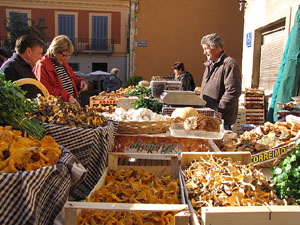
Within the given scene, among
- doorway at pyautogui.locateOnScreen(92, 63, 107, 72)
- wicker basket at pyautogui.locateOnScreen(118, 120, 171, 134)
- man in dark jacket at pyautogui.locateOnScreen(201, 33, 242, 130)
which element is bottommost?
wicker basket at pyautogui.locateOnScreen(118, 120, 171, 134)

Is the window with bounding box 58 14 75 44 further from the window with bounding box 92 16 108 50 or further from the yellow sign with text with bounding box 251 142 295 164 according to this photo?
the yellow sign with text with bounding box 251 142 295 164

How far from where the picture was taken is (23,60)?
10.7 ft

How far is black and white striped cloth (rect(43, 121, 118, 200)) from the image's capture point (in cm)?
186

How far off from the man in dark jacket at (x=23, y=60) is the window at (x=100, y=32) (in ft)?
76.4

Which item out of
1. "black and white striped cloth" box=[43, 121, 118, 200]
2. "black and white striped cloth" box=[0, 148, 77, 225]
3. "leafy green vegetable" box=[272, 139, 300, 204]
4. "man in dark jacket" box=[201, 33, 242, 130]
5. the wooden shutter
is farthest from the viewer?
the wooden shutter

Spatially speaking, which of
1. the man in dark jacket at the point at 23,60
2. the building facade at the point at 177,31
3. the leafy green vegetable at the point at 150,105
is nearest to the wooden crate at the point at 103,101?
the leafy green vegetable at the point at 150,105

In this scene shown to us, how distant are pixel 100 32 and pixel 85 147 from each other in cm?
2521

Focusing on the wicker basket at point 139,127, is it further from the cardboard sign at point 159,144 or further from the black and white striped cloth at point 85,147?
the black and white striped cloth at point 85,147

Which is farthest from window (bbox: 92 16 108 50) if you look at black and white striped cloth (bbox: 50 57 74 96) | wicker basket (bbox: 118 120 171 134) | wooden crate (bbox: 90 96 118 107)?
wicker basket (bbox: 118 120 171 134)

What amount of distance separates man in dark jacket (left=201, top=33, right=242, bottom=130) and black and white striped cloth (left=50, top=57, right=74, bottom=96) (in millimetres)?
1912

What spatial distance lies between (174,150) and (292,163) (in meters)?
1.07

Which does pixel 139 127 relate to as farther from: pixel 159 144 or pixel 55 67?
pixel 55 67

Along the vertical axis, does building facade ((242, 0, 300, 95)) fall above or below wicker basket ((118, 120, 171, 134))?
above

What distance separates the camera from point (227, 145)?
105 inches
